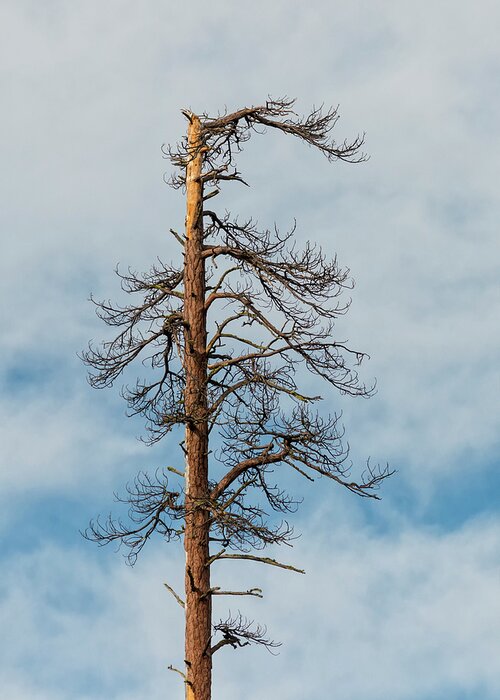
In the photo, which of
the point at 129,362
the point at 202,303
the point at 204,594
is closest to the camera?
the point at 204,594

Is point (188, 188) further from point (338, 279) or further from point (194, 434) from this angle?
point (194, 434)

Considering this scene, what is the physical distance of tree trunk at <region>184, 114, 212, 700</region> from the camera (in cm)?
1398

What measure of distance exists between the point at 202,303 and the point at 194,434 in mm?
1819

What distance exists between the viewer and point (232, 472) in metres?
14.8

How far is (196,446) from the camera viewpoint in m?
14.4

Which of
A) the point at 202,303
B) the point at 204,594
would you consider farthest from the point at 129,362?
the point at 204,594

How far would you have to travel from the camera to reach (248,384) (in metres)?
14.8

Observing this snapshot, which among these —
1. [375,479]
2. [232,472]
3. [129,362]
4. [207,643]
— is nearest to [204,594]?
[207,643]

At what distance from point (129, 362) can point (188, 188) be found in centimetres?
271

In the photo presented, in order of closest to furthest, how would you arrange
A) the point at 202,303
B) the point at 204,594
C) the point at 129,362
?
the point at 204,594 → the point at 202,303 → the point at 129,362

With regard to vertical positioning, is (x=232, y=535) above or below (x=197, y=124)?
below

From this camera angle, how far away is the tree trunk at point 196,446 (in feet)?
45.9

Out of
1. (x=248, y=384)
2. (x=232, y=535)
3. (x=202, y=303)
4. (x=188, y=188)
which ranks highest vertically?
(x=188, y=188)

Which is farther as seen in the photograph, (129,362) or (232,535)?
(129,362)
